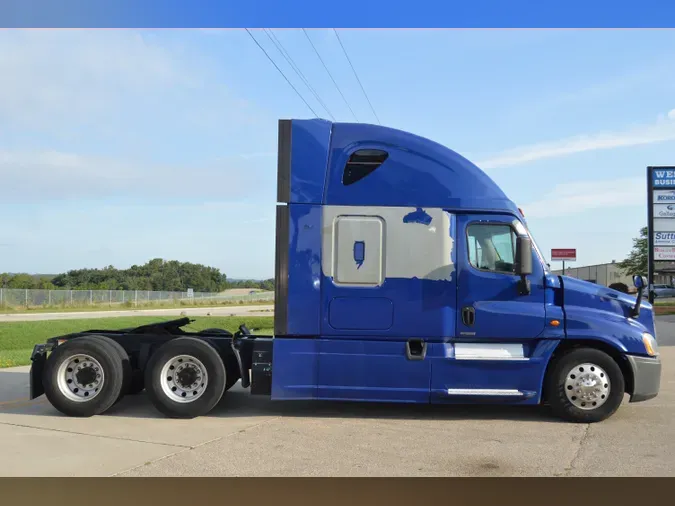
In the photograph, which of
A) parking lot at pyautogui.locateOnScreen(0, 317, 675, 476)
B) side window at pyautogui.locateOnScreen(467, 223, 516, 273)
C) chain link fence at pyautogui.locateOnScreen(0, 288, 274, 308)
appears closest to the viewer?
parking lot at pyautogui.locateOnScreen(0, 317, 675, 476)

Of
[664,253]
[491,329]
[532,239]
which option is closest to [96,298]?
[664,253]

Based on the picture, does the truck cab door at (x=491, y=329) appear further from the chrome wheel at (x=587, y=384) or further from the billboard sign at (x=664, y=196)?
the billboard sign at (x=664, y=196)

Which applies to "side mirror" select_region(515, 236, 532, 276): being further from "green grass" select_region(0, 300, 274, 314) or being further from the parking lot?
"green grass" select_region(0, 300, 274, 314)

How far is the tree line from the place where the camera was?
6078cm

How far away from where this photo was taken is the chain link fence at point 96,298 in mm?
46781

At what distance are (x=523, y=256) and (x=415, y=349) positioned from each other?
177cm

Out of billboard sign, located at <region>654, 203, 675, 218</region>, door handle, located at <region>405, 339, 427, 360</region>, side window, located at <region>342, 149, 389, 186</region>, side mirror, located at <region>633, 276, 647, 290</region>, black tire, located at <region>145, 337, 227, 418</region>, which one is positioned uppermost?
billboard sign, located at <region>654, 203, 675, 218</region>

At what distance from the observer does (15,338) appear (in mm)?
24484

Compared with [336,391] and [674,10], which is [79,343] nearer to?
[336,391]

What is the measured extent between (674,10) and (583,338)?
3.88 metres

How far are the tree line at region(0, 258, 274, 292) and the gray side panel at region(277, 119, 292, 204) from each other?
51.6 meters

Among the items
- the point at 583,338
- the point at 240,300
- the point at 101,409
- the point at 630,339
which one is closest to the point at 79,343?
the point at 101,409

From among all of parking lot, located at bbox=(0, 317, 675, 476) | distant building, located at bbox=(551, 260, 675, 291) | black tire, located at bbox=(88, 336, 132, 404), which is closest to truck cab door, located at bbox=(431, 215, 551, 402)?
parking lot, located at bbox=(0, 317, 675, 476)

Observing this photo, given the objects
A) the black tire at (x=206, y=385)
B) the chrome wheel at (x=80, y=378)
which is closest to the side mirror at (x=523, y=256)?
the black tire at (x=206, y=385)
